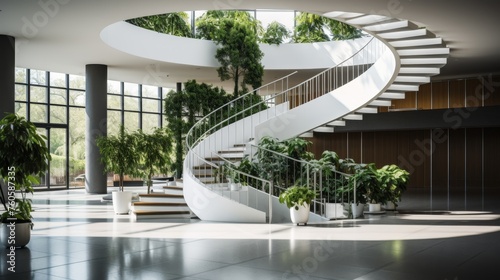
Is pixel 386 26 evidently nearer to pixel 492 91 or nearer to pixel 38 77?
pixel 492 91

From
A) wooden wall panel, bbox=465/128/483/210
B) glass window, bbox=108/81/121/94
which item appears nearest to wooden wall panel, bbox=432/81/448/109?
wooden wall panel, bbox=465/128/483/210

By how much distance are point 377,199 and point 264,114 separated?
5.88 metres

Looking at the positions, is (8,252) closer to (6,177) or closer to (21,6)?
(6,177)

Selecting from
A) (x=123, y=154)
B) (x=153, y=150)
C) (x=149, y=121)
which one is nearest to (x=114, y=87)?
(x=149, y=121)

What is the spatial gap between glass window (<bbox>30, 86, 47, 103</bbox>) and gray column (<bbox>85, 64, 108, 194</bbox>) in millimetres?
2745

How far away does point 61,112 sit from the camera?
22031mm

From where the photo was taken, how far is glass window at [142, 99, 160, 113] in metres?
25.0

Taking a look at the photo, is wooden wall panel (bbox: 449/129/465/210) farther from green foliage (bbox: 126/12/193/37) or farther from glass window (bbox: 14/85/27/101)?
glass window (bbox: 14/85/27/101)

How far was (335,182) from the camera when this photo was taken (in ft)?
42.1

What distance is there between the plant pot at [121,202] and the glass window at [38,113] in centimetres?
950

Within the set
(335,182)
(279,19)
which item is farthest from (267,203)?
(279,19)

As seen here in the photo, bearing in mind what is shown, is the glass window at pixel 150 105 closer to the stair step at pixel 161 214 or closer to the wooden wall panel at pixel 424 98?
the wooden wall panel at pixel 424 98

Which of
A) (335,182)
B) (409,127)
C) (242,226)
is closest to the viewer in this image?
(242,226)

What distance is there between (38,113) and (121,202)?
9855 mm
